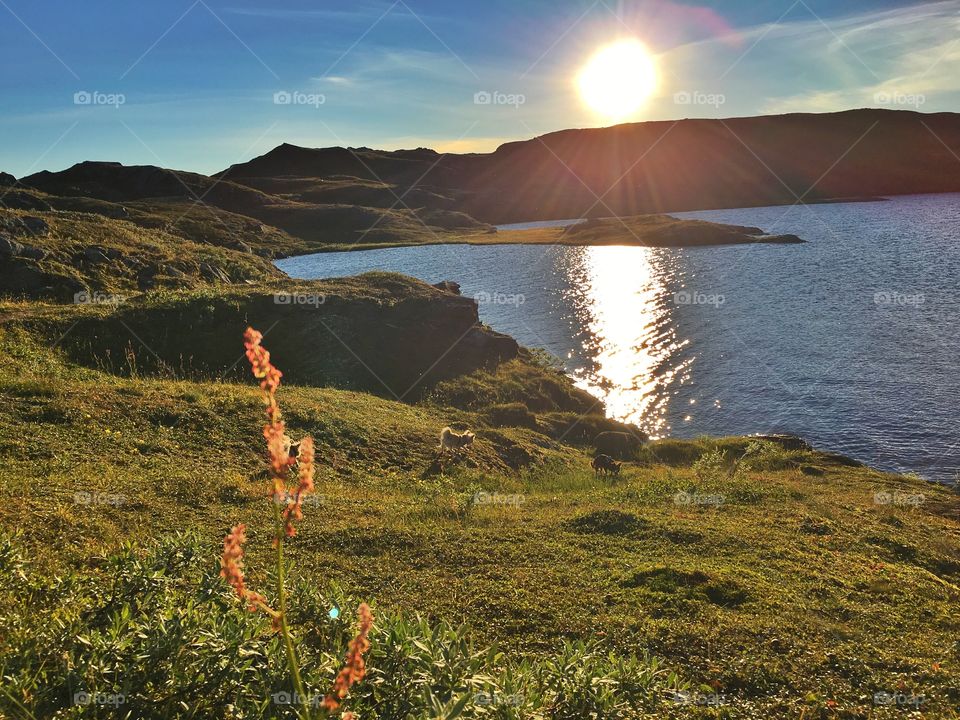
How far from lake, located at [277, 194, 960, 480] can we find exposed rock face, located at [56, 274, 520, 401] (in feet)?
41.9

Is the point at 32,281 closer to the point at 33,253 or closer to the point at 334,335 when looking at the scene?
the point at 33,253

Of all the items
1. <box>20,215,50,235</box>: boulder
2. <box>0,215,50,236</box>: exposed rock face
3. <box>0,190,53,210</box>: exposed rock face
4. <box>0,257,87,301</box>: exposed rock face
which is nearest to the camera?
<box>0,257,87,301</box>: exposed rock face

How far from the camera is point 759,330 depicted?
203ft

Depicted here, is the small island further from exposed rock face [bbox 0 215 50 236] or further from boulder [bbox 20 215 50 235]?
exposed rock face [bbox 0 215 50 236]

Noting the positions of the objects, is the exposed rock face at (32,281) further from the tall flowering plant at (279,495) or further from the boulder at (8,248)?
the tall flowering plant at (279,495)

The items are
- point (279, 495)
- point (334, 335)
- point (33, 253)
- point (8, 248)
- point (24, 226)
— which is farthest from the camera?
point (24, 226)

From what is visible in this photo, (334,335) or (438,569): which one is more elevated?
(334,335)

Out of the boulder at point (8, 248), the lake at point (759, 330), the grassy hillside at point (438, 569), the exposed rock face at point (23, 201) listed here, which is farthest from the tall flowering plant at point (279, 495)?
the exposed rock face at point (23, 201)

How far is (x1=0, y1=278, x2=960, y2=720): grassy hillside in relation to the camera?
5.69 m

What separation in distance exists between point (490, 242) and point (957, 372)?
372ft

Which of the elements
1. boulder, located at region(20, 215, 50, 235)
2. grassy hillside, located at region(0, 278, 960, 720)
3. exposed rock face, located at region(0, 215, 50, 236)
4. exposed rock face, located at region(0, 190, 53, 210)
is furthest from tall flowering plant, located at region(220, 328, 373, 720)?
exposed rock face, located at region(0, 190, 53, 210)

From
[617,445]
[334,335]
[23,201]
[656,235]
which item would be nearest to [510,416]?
[617,445]

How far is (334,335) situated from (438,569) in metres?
29.8

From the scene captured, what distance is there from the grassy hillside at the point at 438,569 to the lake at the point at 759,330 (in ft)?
40.7
